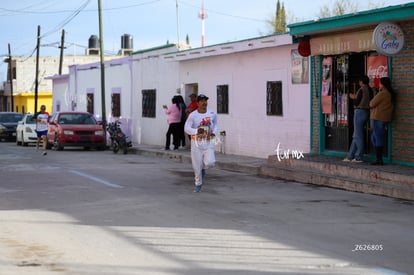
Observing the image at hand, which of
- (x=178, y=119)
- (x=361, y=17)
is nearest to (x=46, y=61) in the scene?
(x=178, y=119)

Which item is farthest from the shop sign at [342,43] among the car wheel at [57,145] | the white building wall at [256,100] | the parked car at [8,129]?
the parked car at [8,129]

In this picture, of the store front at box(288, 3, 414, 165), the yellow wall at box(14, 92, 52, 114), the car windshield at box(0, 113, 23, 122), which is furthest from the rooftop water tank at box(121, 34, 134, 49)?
the store front at box(288, 3, 414, 165)

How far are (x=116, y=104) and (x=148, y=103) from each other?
4529 millimetres

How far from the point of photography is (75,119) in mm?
31312

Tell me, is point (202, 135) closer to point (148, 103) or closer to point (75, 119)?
point (75, 119)

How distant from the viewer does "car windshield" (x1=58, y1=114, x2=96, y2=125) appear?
31.0m

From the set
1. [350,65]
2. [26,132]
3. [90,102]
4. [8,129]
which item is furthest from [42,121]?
[8,129]

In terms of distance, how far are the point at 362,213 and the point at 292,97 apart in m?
9.45

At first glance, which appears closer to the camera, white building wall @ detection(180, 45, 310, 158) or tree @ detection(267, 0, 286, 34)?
white building wall @ detection(180, 45, 310, 158)

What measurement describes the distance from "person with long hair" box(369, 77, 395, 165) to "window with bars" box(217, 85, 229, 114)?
9429 mm

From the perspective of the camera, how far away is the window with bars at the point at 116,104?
36500 millimetres

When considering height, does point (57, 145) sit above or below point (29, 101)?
below

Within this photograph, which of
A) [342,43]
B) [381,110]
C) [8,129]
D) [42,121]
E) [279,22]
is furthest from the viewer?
[279,22]

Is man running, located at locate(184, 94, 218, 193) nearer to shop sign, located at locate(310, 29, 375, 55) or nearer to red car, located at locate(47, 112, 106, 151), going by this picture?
shop sign, located at locate(310, 29, 375, 55)
